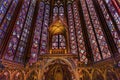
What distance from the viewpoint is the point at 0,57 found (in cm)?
853

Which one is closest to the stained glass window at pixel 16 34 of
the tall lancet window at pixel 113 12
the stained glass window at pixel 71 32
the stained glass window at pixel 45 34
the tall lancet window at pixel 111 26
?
the stained glass window at pixel 45 34

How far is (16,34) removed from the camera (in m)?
10.0

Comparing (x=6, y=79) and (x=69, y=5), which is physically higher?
(x=69, y=5)

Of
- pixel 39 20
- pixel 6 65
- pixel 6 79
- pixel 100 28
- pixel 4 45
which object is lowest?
pixel 6 79

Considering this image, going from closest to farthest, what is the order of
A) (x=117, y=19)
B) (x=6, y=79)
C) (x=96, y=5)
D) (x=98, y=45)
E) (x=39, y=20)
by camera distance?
(x=6, y=79)
(x=117, y=19)
(x=98, y=45)
(x=96, y=5)
(x=39, y=20)

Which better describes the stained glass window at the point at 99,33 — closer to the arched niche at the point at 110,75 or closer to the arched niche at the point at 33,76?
the arched niche at the point at 110,75

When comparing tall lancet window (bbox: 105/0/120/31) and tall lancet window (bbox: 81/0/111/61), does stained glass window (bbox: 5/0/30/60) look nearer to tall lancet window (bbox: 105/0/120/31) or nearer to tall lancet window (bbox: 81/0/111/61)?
tall lancet window (bbox: 81/0/111/61)

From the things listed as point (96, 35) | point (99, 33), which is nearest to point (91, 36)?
point (96, 35)

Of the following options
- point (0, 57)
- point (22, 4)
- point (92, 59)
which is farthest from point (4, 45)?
point (92, 59)

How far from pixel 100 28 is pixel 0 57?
5479mm

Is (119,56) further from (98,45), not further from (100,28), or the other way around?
(100,28)


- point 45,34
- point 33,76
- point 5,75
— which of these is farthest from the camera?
point 45,34

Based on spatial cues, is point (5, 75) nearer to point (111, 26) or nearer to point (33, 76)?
point (33, 76)

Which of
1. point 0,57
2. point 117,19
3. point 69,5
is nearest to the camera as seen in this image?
point 0,57
